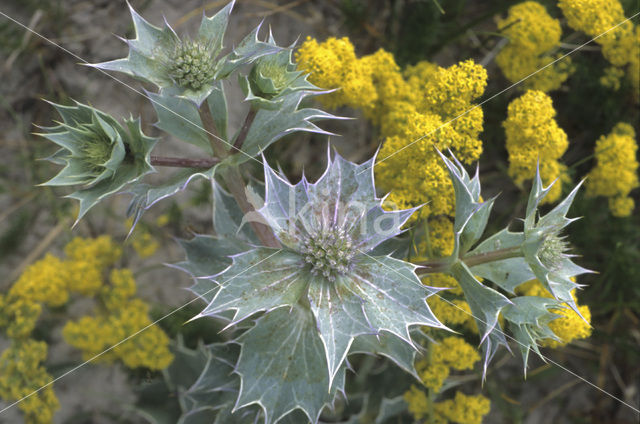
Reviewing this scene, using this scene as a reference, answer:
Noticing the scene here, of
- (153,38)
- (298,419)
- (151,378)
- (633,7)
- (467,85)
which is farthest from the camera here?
(151,378)

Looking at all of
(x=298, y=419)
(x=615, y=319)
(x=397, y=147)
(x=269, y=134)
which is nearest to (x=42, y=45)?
(x=269, y=134)

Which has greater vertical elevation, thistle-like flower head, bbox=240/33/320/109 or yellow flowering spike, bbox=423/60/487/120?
thistle-like flower head, bbox=240/33/320/109

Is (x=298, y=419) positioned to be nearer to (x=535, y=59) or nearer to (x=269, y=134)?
(x=269, y=134)

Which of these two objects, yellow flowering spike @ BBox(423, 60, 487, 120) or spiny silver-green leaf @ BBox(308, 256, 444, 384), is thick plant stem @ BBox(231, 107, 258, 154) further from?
yellow flowering spike @ BBox(423, 60, 487, 120)

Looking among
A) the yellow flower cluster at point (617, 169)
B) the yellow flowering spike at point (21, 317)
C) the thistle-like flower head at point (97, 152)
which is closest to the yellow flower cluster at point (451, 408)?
the yellow flower cluster at point (617, 169)

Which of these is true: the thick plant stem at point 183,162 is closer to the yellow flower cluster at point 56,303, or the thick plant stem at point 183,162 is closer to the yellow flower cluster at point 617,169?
the yellow flower cluster at point 56,303

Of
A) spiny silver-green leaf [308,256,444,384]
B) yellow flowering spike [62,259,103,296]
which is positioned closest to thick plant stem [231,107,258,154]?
spiny silver-green leaf [308,256,444,384]

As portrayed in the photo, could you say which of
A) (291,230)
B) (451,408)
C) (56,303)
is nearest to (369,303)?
(291,230)
